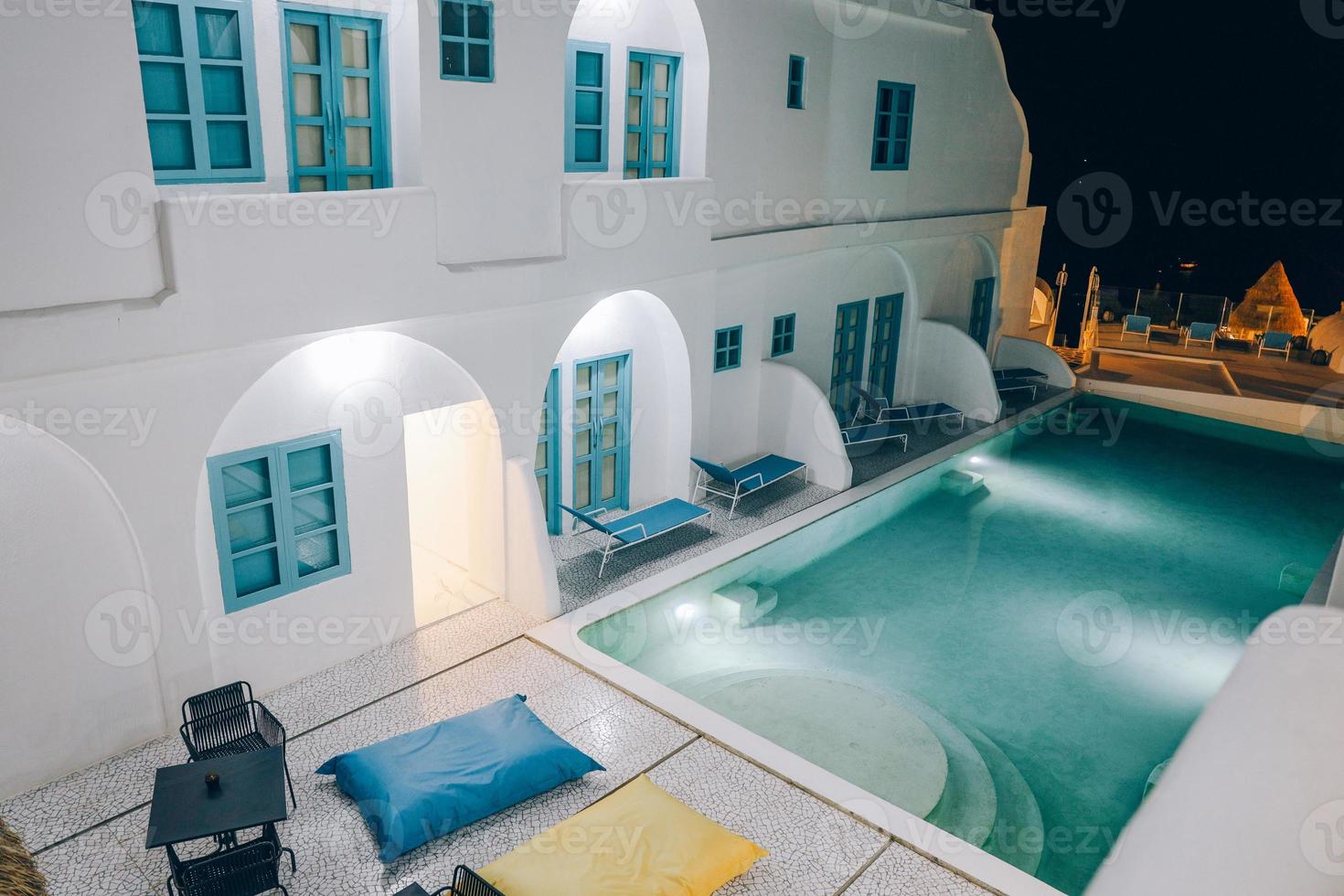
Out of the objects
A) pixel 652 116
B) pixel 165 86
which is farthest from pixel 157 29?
pixel 652 116

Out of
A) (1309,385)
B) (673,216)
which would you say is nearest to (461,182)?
(673,216)

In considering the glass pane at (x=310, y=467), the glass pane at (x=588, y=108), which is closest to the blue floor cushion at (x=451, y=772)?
the glass pane at (x=310, y=467)

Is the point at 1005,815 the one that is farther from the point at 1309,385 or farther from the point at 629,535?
the point at 1309,385

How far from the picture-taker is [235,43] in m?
7.42

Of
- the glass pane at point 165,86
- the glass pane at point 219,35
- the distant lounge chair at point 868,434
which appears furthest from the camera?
the distant lounge chair at point 868,434

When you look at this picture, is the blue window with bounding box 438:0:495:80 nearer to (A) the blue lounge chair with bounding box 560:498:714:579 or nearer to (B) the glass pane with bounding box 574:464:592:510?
(A) the blue lounge chair with bounding box 560:498:714:579

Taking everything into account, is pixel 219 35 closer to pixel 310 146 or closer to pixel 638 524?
pixel 310 146

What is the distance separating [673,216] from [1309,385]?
16361mm

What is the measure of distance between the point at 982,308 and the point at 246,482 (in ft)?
53.3

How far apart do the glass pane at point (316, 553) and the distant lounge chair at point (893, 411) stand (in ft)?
32.0

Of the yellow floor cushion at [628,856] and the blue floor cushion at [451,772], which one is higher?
the yellow floor cushion at [628,856]

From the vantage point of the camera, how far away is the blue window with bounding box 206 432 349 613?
7809 mm

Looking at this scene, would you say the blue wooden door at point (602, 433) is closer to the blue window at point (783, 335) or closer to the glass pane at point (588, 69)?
the blue window at point (783, 335)

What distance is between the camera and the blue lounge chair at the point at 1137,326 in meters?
24.1
